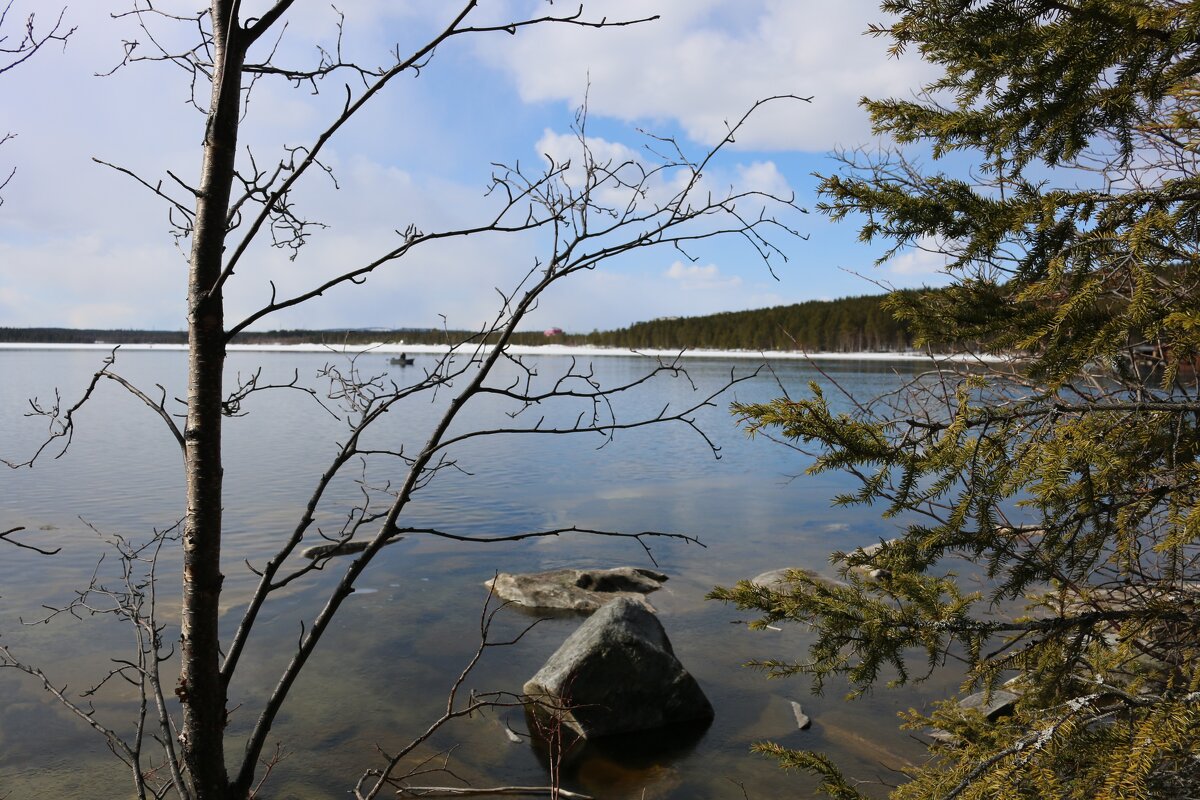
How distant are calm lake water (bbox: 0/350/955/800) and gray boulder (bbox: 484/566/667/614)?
0.98 feet

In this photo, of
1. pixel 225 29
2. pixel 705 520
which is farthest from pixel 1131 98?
pixel 705 520

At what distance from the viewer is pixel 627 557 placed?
13.7 meters

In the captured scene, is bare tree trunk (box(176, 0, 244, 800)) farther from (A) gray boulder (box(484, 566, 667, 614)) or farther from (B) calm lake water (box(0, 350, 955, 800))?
(A) gray boulder (box(484, 566, 667, 614))

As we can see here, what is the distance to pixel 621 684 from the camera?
7.51 metres

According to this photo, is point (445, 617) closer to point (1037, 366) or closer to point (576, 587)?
point (576, 587)

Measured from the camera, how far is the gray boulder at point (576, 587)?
425 inches

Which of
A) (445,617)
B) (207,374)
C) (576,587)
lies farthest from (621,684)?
(207,374)

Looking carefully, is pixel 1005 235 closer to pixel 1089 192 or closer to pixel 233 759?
pixel 1089 192

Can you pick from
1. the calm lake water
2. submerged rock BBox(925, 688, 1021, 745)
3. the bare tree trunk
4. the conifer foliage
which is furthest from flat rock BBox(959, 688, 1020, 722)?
the bare tree trunk

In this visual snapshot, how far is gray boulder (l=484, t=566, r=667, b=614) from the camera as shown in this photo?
10.8 meters

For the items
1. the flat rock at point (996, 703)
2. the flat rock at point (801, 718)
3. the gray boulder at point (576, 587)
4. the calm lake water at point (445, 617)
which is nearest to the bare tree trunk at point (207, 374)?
the calm lake water at point (445, 617)

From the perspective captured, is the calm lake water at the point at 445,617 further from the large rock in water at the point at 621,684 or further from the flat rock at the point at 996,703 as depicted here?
the flat rock at the point at 996,703

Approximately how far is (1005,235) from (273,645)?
8737 millimetres

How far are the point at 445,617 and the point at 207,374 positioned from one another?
352 inches
